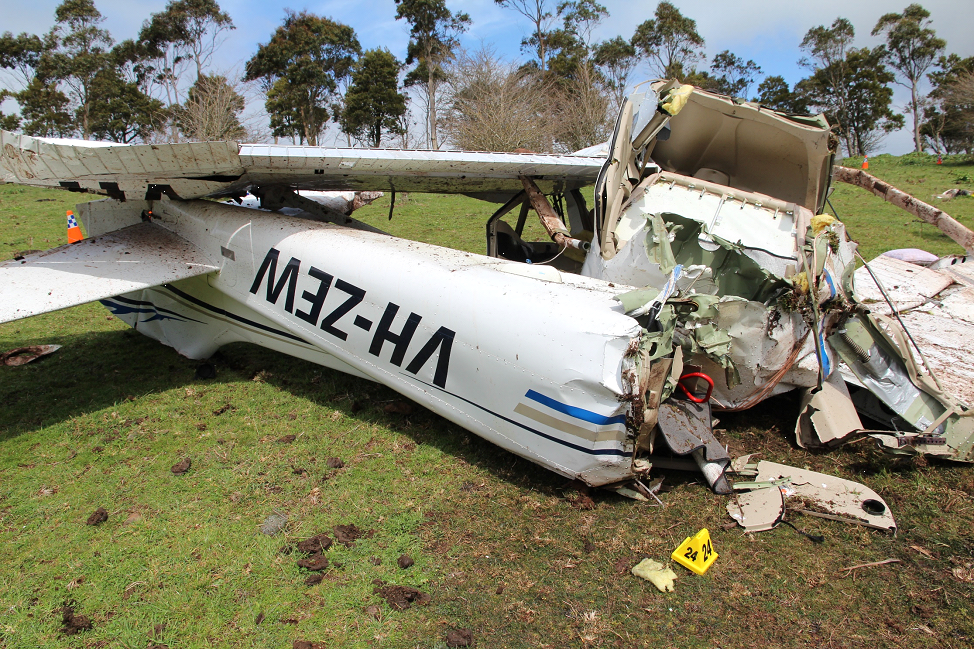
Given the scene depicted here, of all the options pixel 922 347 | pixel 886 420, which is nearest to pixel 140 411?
pixel 886 420

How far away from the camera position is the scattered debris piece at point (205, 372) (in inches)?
260

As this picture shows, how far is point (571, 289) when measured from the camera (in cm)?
434

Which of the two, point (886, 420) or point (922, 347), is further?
point (922, 347)

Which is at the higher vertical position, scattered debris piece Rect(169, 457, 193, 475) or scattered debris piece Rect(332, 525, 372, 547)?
scattered debris piece Rect(332, 525, 372, 547)

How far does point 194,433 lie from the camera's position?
541 cm

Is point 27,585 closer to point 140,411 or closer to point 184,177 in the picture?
point 140,411

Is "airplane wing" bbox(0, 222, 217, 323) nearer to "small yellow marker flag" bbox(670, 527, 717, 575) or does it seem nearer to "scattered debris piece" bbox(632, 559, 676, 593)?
"scattered debris piece" bbox(632, 559, 676, 593)

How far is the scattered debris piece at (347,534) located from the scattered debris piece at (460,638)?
104 cm

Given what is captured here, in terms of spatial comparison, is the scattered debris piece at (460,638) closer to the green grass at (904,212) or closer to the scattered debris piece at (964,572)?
the scattered debris piece at (964,572)

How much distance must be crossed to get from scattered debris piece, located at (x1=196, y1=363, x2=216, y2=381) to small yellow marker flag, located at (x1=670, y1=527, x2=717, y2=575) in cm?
534

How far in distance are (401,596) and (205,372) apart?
438 cm

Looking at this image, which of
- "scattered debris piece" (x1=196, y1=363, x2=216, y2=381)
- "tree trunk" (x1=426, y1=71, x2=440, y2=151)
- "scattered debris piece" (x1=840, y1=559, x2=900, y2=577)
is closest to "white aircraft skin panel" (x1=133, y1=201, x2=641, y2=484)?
"scattered debris piece" (x1=196, y1=363, x2=216, y2=381)

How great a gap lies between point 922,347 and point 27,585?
25.8 ft

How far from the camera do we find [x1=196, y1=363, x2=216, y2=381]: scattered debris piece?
6.60 m
